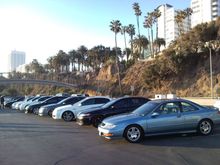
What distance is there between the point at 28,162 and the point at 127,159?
2.41 metres

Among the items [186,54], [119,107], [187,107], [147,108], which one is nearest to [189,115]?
[187,107]

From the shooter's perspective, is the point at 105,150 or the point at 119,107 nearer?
the point at 105,150

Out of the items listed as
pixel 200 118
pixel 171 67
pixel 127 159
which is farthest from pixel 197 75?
pixel 127 159

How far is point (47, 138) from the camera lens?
44.1 feet

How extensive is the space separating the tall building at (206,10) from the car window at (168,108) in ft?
469

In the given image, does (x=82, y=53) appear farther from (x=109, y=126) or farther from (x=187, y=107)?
(x=109, y=126)

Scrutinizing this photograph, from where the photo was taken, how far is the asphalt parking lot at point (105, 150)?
8953 millimetres

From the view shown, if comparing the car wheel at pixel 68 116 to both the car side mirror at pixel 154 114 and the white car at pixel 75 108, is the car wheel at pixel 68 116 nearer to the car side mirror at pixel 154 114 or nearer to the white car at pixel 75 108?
the white car at pixel 75 108

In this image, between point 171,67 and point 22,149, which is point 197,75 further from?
point 22,149

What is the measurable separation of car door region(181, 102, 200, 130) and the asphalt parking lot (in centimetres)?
41

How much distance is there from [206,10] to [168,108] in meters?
152

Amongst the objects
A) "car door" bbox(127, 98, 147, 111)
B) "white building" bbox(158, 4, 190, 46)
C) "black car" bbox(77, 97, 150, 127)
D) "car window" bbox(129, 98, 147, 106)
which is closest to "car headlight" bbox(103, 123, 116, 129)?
"black car" bbox(77, 97, 150, 127)

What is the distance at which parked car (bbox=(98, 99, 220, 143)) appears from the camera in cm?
1173

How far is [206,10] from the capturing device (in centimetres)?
15650
